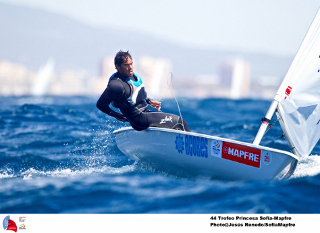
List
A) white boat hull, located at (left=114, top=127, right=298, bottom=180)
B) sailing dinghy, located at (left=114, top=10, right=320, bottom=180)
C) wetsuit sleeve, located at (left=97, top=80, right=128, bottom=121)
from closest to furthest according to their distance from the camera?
white boat hull, located at (left=114, top=127, right=298, bottom=180) < sailing dinghy, located at (left=114, top=10, right=320, bottom=180) < wetsuit sleeve, located at (left=97, top=80, right=128, bottom=121)

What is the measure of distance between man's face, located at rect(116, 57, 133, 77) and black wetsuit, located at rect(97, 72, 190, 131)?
0.05m

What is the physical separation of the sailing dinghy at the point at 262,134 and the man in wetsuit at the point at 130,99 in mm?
160

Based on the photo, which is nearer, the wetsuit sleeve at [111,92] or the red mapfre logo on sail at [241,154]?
the red mapfre logo on sail at [241,154]

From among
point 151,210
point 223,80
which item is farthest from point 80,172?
point 223,80

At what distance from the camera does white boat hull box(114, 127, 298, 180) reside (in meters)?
3.59

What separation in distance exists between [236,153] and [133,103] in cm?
121

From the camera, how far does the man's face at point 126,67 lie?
13.8ft

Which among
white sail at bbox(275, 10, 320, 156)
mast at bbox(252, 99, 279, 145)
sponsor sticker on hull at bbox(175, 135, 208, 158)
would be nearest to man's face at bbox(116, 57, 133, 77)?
sponsor sticker on hull at bbox(175, 135, 208, 158)

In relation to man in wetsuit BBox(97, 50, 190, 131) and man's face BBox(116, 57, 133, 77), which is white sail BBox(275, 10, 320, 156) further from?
man's face BBox(116, 57, 133, 77)

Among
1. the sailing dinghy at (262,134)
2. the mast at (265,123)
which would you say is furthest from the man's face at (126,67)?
the mast at (265,123)
